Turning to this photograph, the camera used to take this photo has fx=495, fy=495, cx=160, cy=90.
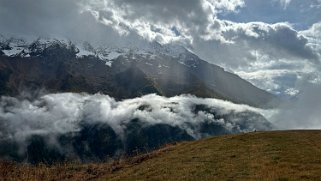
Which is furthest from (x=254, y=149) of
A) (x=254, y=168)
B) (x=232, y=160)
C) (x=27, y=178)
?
(x=27, y=178)

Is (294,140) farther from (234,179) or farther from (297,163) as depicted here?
(234,179)

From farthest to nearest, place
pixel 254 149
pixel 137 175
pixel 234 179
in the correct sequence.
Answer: pixel 254 149 < pixel 137 175 < pixel 234 179

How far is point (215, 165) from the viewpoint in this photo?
46906 mm

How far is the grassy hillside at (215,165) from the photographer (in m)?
42.4

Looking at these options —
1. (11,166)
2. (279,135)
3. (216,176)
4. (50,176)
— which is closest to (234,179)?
(216,176)

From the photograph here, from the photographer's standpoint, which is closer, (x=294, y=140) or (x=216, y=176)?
(x=216, y=176)

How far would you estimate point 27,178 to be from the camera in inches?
A: 1751

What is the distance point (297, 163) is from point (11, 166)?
28264 millimetres

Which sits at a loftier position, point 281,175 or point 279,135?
point 279,135

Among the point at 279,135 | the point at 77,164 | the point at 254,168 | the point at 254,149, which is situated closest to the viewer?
the point at 254,168

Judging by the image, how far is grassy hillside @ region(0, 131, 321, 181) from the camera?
42375 millimetres

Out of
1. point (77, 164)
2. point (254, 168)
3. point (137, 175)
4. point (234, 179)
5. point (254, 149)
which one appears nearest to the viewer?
point (234, 179)

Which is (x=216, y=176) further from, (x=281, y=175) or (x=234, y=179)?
(x=281, y=175)

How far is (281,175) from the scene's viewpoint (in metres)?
40.2
